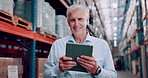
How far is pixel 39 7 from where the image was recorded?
3.28 metres

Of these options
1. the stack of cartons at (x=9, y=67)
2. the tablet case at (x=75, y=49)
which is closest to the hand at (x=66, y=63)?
the tablet case at (x=75, y=49)

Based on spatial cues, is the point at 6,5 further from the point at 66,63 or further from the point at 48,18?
the point at 66,63

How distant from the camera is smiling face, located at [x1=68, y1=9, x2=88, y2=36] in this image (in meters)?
1.81

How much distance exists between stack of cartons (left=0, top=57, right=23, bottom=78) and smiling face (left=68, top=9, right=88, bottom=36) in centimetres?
115

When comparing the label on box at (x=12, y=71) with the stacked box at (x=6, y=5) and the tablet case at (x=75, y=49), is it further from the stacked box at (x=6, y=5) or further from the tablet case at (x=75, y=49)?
the tablet case at (x=75, y=49)

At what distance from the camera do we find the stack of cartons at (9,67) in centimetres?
245

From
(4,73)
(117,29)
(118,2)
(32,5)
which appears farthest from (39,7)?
(117,29)

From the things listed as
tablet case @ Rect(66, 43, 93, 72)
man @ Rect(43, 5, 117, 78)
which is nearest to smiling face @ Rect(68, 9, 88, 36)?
man @ Rect(43, 5, 117, 78)

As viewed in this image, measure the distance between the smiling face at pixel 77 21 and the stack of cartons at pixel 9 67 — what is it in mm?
1150

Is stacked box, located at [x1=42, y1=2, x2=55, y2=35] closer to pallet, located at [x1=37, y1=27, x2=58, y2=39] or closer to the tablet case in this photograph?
pallet, located at [x1=37, y1=27, x2=58, y2=39]

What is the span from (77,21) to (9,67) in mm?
1288

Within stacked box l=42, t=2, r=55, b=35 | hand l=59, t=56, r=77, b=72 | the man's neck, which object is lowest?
hand l=59, t=56, r=77, b=72

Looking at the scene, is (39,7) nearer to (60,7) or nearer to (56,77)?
(60,7)

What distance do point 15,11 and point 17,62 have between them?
97 centimetres
